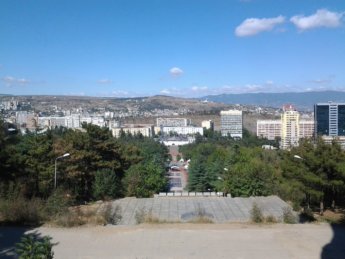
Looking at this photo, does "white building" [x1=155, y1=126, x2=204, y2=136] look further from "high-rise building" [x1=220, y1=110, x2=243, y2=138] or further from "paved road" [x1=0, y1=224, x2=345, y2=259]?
"paved road" [x1=0, y1=224, x2=345, y2=259]

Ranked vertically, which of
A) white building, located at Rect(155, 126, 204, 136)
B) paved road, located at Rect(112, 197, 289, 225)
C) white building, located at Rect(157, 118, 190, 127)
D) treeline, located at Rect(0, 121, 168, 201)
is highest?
treeline, located at Rect(0, 121, 168, 201)

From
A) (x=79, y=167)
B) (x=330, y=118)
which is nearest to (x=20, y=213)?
(x=79, y=167)

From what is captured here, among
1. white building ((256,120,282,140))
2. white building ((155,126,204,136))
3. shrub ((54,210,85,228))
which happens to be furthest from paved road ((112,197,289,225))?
white building ((155,126,204,136))

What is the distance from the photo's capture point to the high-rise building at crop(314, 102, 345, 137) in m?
103

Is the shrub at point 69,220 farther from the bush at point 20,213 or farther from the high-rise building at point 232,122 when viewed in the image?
the high-rise building at point 232,122

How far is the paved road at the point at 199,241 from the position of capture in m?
6.80

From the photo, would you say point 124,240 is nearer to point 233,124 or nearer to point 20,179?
point 20,179

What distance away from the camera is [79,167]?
2198 cm

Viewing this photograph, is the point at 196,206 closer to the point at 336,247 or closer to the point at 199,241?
the point at 199,241

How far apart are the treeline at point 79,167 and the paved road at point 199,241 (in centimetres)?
795

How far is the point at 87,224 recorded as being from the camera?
849 centimetres

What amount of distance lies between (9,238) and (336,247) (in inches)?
220

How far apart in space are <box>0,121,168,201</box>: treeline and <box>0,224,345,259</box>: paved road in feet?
26.1

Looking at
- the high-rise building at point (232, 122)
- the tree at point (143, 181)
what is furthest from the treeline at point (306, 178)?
the high-rise building at point (232, 122)
